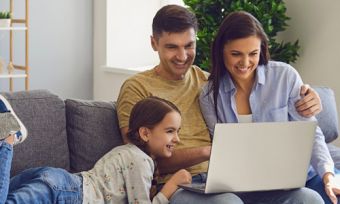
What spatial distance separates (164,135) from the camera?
91.0 inches

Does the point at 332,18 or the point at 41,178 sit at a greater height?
the point at 332,18

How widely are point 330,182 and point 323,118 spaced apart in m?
0.63

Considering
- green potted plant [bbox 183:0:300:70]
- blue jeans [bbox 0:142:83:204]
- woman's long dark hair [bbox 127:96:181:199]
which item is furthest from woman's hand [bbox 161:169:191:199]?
green potted plant [bbox 183:0:300:70]

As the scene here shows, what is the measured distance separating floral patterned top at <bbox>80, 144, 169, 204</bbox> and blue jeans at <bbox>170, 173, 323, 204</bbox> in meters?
0.08

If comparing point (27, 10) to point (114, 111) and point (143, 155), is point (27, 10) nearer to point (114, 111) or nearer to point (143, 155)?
point (114, 111)

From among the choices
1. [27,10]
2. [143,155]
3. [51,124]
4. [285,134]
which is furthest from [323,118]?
[27,10]

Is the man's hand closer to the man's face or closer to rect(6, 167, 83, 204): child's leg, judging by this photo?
the man's face

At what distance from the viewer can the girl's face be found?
2309 mm

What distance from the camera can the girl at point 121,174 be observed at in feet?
6.72

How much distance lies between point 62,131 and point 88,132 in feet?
0.31

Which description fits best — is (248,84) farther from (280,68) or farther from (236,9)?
(236,9)

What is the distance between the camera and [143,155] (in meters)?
2.23

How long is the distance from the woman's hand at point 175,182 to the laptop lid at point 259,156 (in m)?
0.17

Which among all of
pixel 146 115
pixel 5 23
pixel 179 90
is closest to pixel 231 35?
pixel 179 90
